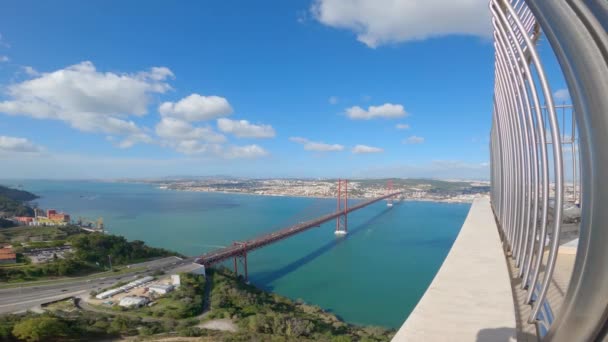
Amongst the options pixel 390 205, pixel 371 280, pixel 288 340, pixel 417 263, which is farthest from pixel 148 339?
pixel 390 205

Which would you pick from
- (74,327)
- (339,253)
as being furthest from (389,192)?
(74,327)

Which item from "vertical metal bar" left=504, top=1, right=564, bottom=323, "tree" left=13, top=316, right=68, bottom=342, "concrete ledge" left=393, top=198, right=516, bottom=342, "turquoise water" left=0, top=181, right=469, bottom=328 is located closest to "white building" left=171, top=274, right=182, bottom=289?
"tree" left=13, top=316, right=68, bottom=342

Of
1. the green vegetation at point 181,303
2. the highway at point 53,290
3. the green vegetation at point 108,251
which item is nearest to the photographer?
the green vegetation at point 181,303

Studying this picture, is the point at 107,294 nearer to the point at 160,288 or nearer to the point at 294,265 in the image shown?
the point at 160,288

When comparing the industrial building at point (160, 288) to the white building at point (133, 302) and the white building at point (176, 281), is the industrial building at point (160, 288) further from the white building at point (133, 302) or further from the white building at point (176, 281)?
the white building at point (133, 302)

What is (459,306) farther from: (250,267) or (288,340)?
(250,267)

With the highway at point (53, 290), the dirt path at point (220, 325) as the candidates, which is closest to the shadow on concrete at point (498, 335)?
the dirt path at point (220, 325)
